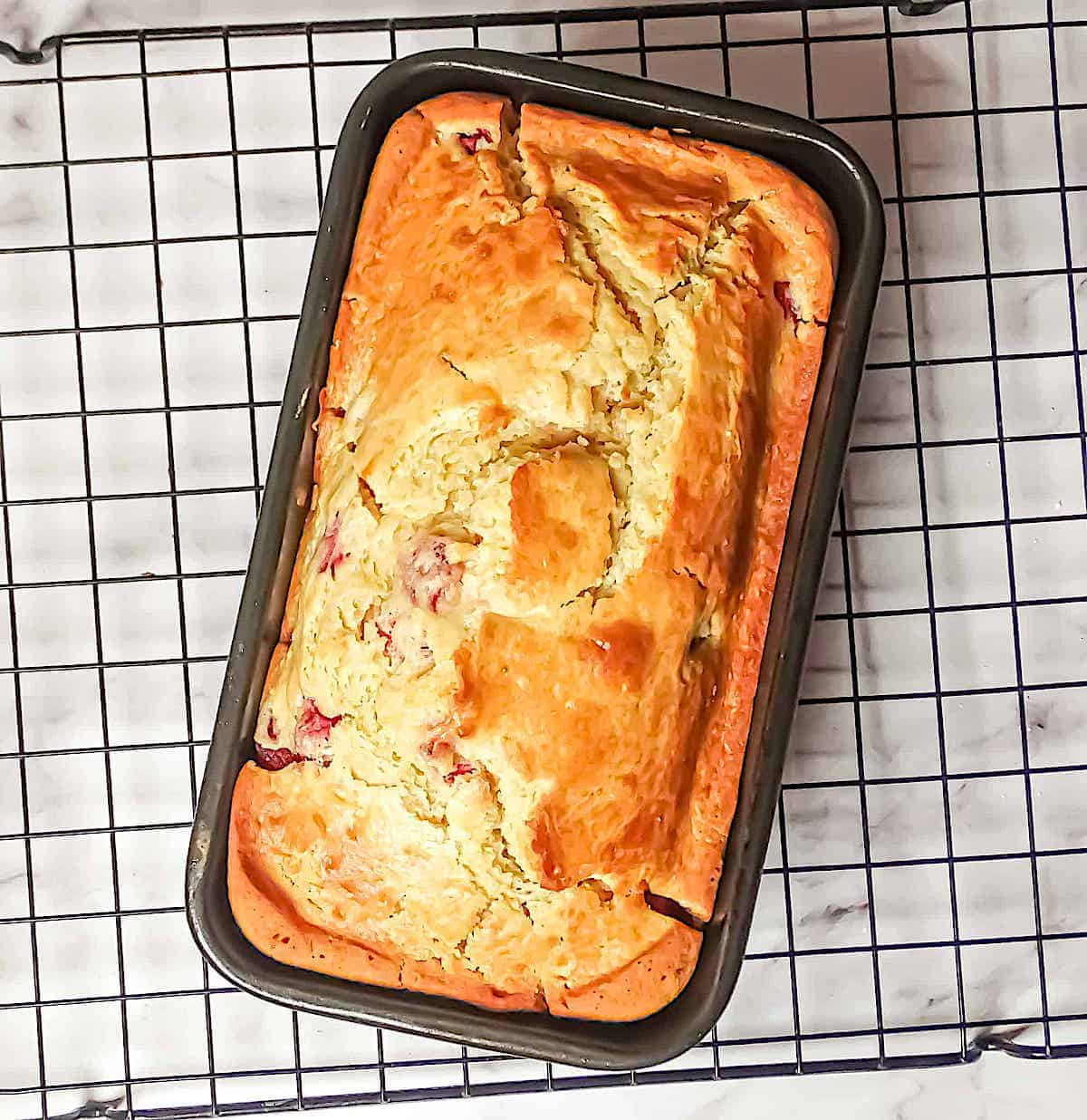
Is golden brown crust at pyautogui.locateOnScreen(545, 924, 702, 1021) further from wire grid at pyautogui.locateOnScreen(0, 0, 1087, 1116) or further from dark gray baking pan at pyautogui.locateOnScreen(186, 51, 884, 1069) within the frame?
wire grid at pyautogui.locateOnScreen(0, 0, 1087, 1116)

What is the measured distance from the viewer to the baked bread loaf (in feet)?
3.37

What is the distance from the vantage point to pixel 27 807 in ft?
4.56

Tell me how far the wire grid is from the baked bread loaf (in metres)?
0.32

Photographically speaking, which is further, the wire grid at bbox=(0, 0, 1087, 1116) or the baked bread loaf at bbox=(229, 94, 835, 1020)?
the wire grid at bbox=(0, 0, 1087, 1116)

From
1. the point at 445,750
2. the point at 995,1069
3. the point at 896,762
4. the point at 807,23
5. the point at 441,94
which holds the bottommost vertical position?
the point at 995,1069

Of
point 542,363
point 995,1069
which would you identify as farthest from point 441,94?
point 995,1069

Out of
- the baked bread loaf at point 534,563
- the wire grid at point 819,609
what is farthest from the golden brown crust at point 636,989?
the wire grid at point 819,609

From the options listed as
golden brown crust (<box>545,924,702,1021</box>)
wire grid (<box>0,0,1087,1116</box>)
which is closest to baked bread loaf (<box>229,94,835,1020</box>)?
golden brown crust (<box>545,924,702,1021</box>)

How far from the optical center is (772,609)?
3.67ft

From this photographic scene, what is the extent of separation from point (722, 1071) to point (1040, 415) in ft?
2.97

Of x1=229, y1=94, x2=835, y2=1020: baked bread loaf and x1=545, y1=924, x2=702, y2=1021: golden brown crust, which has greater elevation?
x1=229, y1=94, x2=835, y2=1020: baked bread loaf

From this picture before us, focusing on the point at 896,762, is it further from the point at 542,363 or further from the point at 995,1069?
the point at 542,363

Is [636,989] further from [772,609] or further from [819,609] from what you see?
[819,609]

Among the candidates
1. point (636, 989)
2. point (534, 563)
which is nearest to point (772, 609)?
point (534, 563)
